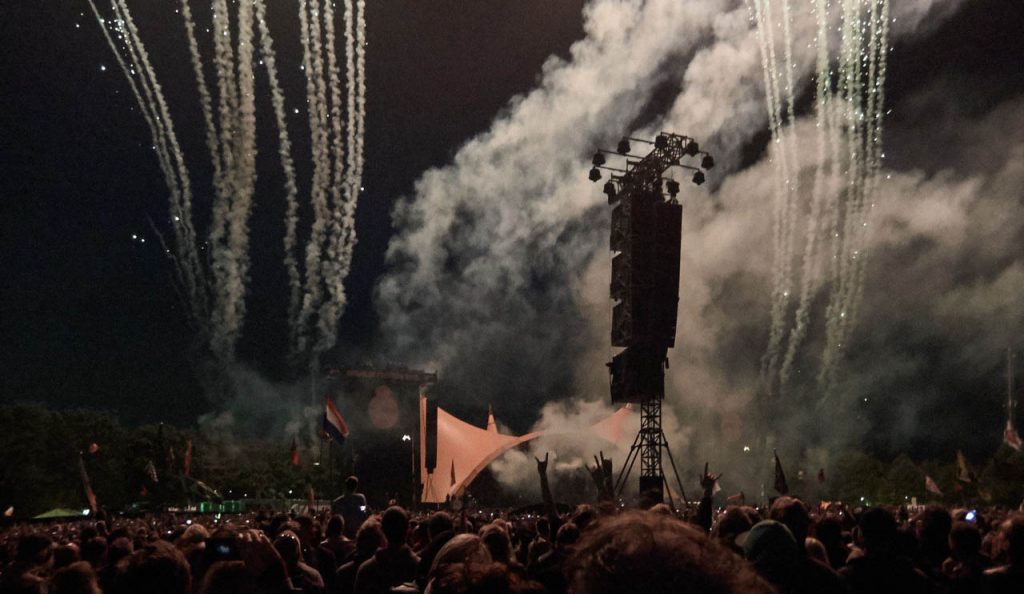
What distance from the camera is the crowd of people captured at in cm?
135

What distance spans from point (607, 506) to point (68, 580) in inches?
183

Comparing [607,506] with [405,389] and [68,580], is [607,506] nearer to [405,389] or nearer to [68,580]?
[68,580]

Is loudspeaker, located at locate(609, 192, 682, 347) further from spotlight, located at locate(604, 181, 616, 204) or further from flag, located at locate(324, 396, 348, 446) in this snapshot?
flag, located at locate(324, 396, 348, 446)

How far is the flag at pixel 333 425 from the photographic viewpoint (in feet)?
97.0

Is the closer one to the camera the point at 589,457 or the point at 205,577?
the point at 205,577

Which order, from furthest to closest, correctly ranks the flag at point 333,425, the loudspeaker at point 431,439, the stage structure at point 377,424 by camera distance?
the stage structure at point 377,424 < the loudspeaker at point 431,439 < the flag at point 333,425

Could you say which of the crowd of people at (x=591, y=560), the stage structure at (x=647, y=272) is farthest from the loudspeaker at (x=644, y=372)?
the crowd of people at (x=591, y=560)

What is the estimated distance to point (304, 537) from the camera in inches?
307

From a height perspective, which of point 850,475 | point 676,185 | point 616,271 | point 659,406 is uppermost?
point 676,185

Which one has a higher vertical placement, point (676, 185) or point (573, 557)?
point (676, 185)

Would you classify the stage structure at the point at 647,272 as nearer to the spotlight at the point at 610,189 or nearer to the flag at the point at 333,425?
the spotlight at the point at 610,189

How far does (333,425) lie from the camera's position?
97.5ft

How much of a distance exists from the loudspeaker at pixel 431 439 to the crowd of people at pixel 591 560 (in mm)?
46303

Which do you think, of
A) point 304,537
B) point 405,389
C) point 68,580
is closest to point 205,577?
point 68,580
